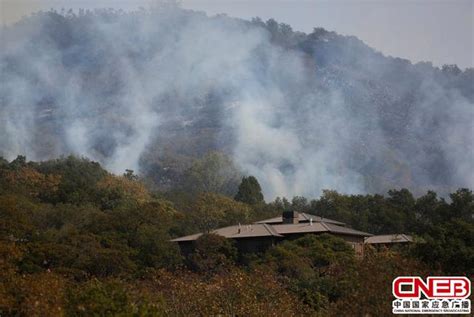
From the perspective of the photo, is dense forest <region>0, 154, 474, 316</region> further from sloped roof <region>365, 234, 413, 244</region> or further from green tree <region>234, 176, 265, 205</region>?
sloped roof <region>365, 234, 413, 244</region>

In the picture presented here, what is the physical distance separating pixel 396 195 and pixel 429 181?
266ft

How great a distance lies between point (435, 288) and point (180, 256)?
38590 mm

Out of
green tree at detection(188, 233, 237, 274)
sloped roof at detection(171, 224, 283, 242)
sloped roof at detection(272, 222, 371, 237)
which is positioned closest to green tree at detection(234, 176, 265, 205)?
sloped roof at detection(272, 222, 371, 237)

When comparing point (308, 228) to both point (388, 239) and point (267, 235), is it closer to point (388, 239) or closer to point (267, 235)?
point (267, 235)

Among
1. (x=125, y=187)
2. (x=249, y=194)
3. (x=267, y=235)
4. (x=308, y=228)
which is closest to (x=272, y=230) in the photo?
(x=267, y=235)

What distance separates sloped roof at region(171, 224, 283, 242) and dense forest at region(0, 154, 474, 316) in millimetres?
2074

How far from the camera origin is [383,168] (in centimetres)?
16388

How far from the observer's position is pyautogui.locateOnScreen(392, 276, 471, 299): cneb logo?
17.9 m

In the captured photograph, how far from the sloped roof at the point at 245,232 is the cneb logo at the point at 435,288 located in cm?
4301

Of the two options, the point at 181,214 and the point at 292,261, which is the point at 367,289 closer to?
the point at 292,261

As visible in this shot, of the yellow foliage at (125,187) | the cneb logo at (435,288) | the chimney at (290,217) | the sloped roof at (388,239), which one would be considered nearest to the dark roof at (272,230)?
the chimney at (290,217)

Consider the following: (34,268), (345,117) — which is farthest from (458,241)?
(345,117)

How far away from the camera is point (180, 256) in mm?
55562

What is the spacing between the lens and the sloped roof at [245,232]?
6313cm
